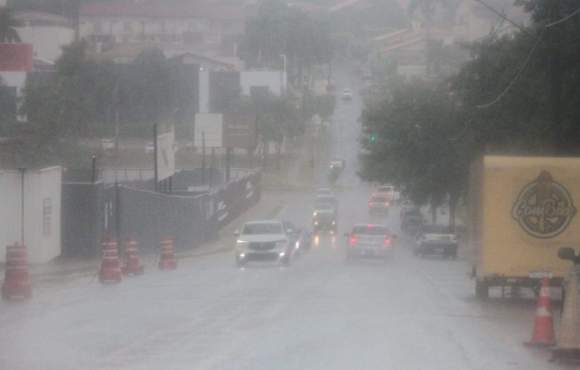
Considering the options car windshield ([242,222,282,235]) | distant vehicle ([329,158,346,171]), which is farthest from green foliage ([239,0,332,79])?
car windshield ([242,222,282,235])

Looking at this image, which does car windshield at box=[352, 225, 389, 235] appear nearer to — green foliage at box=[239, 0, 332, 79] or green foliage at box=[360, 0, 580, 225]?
green foliage at box=[360, 0, 580, 225]

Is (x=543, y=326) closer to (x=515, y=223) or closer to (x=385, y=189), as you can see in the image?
(x=515, y=223)

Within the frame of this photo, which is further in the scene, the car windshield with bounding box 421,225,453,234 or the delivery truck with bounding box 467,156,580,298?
the car windshield with bounding box 421,225,453,234

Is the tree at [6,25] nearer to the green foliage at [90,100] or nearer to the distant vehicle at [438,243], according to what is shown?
the green foliage at [90,100]

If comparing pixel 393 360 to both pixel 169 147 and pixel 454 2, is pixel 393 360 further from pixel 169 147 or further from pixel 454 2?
pixel 454 2

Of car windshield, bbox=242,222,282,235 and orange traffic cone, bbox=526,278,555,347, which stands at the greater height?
orange traffic cone, bbox=526,278,555,347

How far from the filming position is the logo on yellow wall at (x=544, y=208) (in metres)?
23.4

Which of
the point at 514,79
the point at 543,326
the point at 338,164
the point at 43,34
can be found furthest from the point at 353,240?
the point at 43,34

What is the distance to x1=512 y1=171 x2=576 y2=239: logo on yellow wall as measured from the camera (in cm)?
2338

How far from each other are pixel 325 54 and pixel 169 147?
7987cm

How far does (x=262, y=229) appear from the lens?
41656 millimetres

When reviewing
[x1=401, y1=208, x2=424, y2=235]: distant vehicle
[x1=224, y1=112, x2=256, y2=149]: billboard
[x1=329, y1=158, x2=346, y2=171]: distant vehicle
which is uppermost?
[x1=224, y1=112, x2=256, y2=149]: billboard

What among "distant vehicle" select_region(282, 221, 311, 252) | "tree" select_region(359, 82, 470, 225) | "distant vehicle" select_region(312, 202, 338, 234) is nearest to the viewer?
"distant vehicle" select_region(282, 221, 311, 252)

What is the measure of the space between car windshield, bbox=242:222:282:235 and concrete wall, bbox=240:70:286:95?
59.8 m
